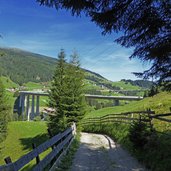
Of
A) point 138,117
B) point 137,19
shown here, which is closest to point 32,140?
point 138,117

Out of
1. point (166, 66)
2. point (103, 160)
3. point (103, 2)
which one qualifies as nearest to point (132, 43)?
point (166, 66)

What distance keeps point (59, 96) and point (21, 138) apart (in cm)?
1846

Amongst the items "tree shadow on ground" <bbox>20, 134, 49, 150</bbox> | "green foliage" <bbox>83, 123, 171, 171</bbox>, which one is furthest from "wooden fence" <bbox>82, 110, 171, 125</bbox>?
"tree shadow on ground" <bbox>20, 134, 49, 150</bbox>

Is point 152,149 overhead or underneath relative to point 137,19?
underneath

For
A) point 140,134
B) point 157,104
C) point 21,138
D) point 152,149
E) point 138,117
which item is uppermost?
point 157,104

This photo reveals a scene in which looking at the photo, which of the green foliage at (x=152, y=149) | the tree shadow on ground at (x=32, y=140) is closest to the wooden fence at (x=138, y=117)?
the green foliage at (x=152, y=149)

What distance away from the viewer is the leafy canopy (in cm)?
626

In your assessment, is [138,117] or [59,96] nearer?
[138,117]

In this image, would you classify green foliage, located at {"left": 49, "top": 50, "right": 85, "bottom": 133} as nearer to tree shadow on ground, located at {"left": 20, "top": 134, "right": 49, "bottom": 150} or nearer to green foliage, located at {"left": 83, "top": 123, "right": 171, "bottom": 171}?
tree shadow on ground, located at {"left": 20, "top": 134, "right": 49, "bottom": 150}

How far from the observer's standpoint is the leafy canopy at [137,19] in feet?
20.5

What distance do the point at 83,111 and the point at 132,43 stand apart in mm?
26671

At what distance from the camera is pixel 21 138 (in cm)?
5159

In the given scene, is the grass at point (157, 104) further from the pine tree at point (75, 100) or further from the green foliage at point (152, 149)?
the pine tree at point (75, 100)

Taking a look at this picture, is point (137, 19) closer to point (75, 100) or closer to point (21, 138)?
point (75, 100)
